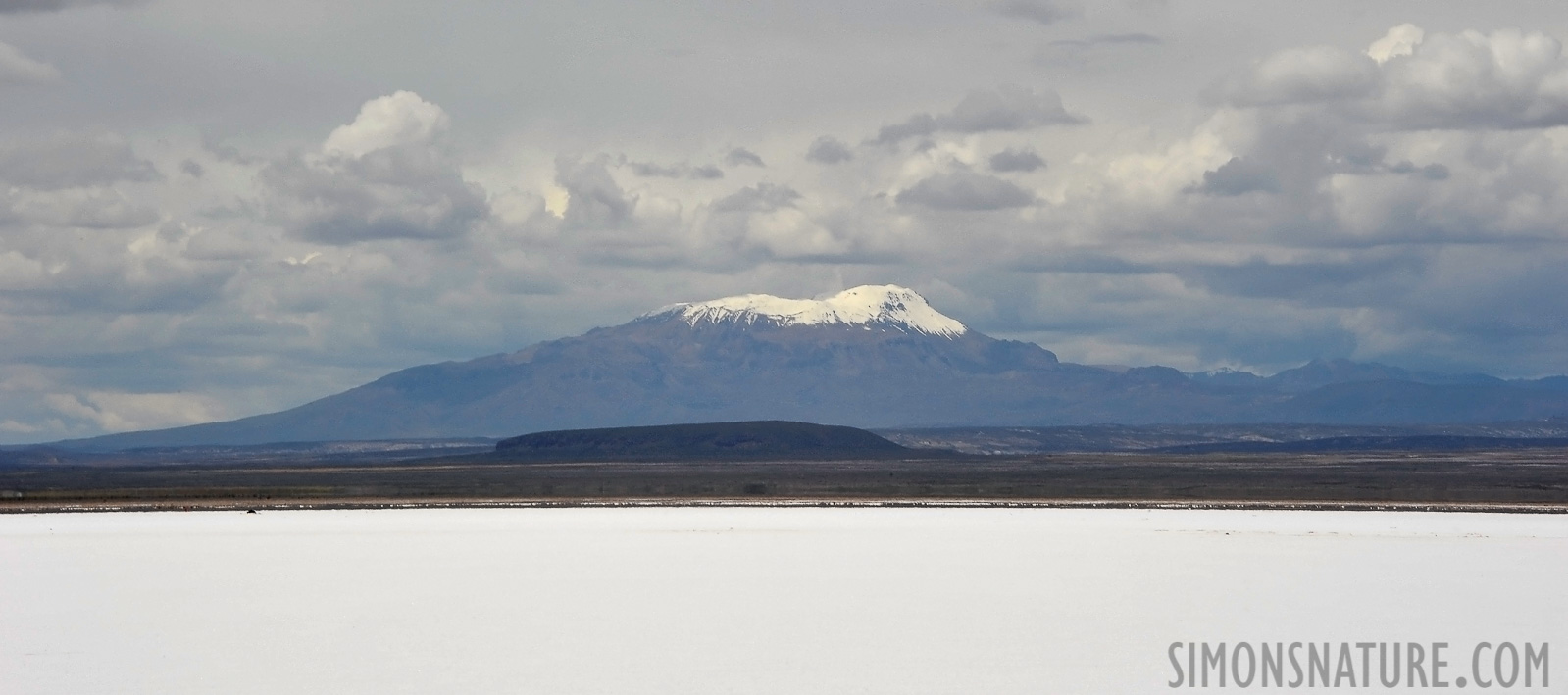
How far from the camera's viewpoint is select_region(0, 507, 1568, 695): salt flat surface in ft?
96.1

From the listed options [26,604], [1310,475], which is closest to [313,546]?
[26,604]

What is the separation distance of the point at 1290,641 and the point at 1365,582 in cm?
1244

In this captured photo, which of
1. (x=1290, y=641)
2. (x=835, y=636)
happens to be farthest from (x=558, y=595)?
(x=1290, y=641)

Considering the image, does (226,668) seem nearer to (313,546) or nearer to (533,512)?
(313,546)

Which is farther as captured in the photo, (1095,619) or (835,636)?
(1095,619)

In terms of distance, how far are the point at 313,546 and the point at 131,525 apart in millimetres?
21614

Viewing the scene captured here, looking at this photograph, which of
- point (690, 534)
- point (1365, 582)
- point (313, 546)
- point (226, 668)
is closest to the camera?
point (226, 668)

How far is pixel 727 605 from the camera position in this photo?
130 ft

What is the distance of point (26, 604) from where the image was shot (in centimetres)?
3988

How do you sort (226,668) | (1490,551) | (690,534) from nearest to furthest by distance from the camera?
(226,668) → (1490,551) → (690,534)

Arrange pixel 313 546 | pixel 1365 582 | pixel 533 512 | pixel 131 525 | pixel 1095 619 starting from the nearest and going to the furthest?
pixel 1095 619 < pixel 1365 582 < pixel 313 546 < pixel 131 525 < pixel 533 512

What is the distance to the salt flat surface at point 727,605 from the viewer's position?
2930 cm

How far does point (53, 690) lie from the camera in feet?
89.8

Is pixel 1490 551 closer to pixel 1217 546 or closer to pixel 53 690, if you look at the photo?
pixel 1217 546
